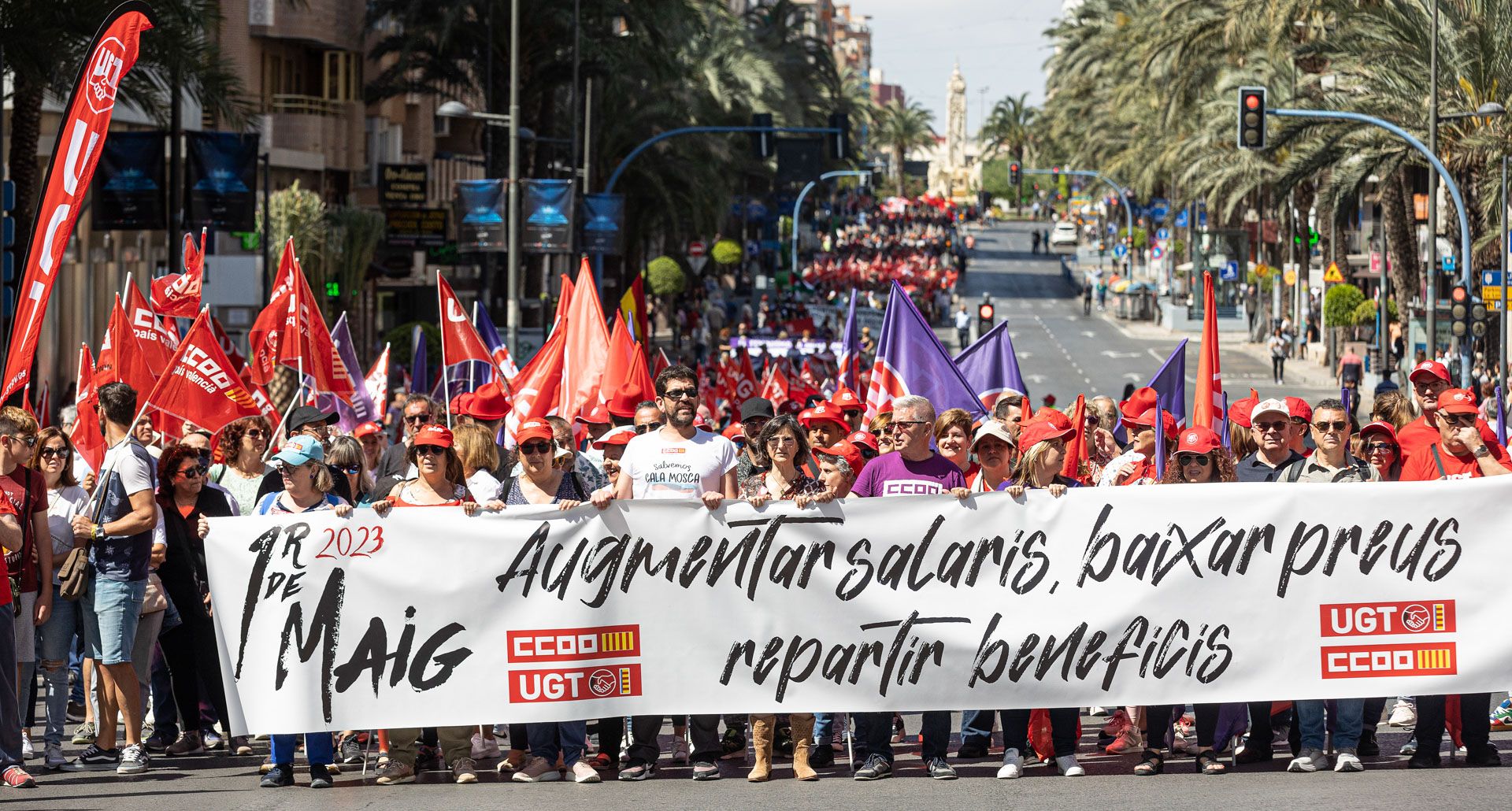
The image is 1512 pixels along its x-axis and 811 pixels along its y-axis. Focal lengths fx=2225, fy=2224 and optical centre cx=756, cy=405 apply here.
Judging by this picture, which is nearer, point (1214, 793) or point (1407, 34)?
point (1214, 793)

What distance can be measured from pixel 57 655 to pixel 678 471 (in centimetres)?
274

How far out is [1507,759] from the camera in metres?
9.31

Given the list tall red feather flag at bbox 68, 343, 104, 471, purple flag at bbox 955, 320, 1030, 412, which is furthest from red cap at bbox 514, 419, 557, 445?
purple flag at bbox 955, 320, 1030, 412

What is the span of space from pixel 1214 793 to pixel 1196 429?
1551mm

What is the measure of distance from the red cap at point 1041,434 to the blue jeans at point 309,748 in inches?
123

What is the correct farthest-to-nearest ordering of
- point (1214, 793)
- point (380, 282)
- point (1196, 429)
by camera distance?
point (380, 282), point (1196, 429), point (1214, 793)

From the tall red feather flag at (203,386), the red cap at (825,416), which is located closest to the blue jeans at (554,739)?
the red cap at (825,416)

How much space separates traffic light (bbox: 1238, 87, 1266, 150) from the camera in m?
29.1

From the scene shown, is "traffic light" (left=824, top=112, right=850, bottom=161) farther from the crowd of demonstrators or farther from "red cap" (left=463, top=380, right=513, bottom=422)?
the crowd of demonstrators

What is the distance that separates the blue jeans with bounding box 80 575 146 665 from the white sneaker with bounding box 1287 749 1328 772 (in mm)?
4806

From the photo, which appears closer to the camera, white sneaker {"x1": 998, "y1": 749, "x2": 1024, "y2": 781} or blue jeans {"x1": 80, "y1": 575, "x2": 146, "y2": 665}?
white sneaker {"x1": 998, "y1": 749, "x2": 1024, "y2": 781}

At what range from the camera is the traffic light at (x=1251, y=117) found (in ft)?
95.5

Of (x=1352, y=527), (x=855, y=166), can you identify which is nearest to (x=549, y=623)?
(x=1352, y=527)

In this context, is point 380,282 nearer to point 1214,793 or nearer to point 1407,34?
point 1407,34
